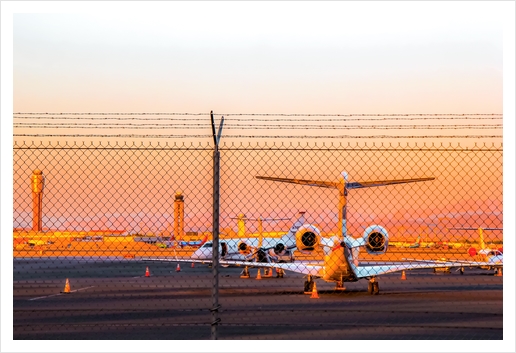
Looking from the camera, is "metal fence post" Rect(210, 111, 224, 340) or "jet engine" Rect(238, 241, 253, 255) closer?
"metal fence post" Rect(210, 111, 224, 340)

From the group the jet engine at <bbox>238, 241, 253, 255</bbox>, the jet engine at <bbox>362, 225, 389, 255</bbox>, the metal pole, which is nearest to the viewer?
the metal pole

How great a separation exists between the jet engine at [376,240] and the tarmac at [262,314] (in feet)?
5.18

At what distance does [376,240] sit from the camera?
1047 inches

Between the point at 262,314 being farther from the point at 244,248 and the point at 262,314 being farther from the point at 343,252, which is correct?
the point at 244,248

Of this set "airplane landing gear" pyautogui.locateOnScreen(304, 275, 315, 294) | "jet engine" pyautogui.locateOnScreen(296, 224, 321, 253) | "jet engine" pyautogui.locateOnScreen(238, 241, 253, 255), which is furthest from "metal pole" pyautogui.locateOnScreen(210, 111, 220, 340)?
"jet engine" pyautogui.locateOnScreen(238, 241, 253, 255)

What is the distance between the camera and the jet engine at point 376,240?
86.6 ft

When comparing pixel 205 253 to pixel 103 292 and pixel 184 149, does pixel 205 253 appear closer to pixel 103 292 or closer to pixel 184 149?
pixel 103 292

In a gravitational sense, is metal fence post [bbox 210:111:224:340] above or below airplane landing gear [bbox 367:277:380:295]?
above

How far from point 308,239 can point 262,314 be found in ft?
23.3

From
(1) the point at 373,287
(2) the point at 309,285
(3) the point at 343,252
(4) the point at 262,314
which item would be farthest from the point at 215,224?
(1) the point at 373,287

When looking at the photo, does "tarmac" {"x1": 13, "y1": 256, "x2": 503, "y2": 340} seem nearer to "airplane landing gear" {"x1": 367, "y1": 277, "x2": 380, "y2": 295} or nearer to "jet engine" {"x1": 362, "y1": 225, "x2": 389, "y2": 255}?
"airplane landing gear" {"x1": 367, "y1": 277, "x2": 380, "y2": 295}

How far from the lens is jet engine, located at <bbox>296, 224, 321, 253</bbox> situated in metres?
26.3

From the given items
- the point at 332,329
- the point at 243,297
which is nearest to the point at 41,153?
the point at 332,329

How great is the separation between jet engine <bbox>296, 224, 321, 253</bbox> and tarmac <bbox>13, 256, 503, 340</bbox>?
1701mm
